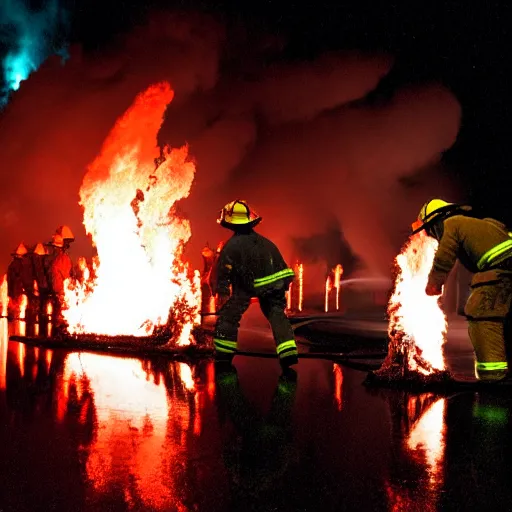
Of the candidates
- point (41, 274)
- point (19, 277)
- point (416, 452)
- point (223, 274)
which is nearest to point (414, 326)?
point (223, 274)

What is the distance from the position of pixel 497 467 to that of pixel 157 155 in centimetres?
714

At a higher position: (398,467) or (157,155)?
(157,155)

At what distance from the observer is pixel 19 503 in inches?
104

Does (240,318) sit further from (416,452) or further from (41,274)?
(41,274)

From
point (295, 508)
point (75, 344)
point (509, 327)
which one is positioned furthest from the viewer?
point (75, 344)

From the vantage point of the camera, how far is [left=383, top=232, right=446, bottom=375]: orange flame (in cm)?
585

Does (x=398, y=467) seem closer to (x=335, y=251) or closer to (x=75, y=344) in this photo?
(x=75, y=344)

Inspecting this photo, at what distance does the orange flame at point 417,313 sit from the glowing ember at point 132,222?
361 cm

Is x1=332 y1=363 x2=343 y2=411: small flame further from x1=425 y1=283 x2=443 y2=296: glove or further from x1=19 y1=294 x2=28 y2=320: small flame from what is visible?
x1=19 y1=294 x2=28 y2=320: small flame

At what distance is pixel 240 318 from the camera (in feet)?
23.3

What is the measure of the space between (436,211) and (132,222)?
4.88 meters

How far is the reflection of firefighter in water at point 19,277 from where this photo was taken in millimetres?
17234

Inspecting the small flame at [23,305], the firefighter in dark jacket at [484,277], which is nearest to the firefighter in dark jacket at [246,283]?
the firefighter in dark jacket at [484,277]

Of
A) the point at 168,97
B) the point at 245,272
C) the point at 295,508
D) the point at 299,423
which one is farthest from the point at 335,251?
the point at 295,508
